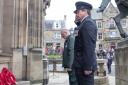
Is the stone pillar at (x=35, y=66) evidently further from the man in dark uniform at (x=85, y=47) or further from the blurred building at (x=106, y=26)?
the blurred building at (x=106, y=26)

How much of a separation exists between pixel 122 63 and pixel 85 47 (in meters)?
3.52

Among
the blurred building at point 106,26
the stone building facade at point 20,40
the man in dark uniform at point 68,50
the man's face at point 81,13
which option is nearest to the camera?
the man's face at point 81,13

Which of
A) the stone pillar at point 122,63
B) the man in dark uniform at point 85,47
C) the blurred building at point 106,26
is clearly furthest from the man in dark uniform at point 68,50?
the blurred building at point 106,26

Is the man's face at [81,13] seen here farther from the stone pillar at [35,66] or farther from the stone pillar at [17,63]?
the stone pillar at [35,66]

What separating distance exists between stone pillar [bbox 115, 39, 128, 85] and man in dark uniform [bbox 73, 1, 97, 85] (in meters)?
2.75

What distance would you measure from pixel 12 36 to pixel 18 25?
0.53 m

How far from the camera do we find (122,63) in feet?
35.4

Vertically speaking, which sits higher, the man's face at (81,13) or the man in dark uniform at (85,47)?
the man's face at (81,13)

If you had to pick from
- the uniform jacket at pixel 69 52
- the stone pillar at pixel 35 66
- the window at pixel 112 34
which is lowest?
the stone pillar at pixel 35 66

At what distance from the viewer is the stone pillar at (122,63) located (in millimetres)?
10288

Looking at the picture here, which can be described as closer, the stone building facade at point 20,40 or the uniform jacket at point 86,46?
the uniform jacket at point 86,46

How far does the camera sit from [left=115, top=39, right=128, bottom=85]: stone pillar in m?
10.3

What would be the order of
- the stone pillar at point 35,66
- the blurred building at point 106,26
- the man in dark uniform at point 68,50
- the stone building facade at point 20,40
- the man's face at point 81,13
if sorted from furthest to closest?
the blurred building at point 106,26 → the stone pillar at point 35,66 → the stone building facade at point 20,40 → the man in dark uniform at point 68,50 → the man's face at point 81,13

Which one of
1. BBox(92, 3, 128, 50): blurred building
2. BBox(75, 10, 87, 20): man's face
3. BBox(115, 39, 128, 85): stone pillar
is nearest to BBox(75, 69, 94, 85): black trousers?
BBox(75, 10, 87, 20): man's face
